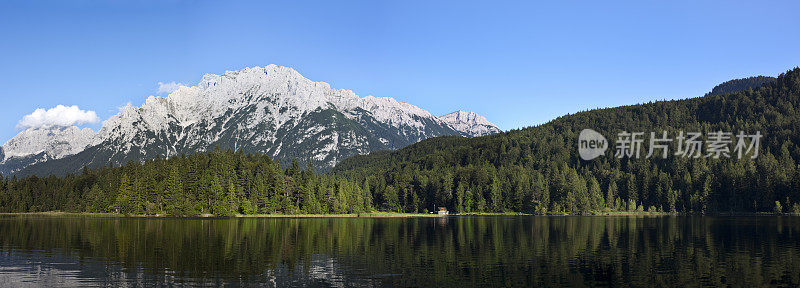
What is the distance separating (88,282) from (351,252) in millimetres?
36141

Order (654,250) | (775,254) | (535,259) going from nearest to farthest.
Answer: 1. (535,259)
2. (775,254)
3. (654,250)

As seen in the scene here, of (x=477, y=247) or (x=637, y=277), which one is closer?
(x=637, y=277)

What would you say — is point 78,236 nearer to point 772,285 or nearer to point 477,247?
point 477,247

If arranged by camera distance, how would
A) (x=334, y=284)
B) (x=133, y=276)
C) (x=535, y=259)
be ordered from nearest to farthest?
(x=334, y=284) → (x=133, y=276) → (x=535, y=259)

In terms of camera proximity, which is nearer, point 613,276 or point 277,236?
point 613,276

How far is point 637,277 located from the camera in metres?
59.2

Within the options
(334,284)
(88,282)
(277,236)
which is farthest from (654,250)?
(88,282)

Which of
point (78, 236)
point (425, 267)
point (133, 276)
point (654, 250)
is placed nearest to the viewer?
point (133, 276)

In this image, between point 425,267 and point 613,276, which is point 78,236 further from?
point 613,276

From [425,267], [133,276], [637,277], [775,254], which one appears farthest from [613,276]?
[133,276]

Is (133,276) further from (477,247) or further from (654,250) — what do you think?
(654,250)

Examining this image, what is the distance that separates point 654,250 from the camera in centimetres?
8500

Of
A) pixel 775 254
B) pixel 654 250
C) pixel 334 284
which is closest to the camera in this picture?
pixel 334 284

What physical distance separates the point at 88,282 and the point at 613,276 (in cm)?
5347
